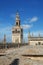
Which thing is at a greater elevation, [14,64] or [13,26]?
[13,26]

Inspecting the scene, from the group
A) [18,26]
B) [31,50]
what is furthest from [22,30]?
[31,50]

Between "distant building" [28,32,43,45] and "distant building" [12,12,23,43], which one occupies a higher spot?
"distant building" [12,12,23,43]

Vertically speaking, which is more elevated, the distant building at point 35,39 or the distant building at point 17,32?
the distant building at point 17,32

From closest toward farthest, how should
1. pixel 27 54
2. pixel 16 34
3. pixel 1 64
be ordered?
pixel 1 64, pixel 27 54, pixel 16 34

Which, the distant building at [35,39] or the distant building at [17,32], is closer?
the distant building at [35,39]

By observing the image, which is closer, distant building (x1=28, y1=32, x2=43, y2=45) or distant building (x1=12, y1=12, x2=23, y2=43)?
distant building (x1=28, y1=32, x2=43, y2=45)

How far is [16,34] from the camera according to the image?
75062 mm

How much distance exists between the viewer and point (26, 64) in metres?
7.25

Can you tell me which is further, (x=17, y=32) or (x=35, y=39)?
(x=17, y=32)

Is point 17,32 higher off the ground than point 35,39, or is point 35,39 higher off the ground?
point 17,32

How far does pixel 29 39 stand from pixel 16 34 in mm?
22248

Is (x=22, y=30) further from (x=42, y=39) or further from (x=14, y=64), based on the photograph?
(x=14, y=64)

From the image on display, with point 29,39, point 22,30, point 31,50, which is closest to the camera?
point 31,50

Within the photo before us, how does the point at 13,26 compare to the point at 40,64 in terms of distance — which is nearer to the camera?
the point at 40,64
